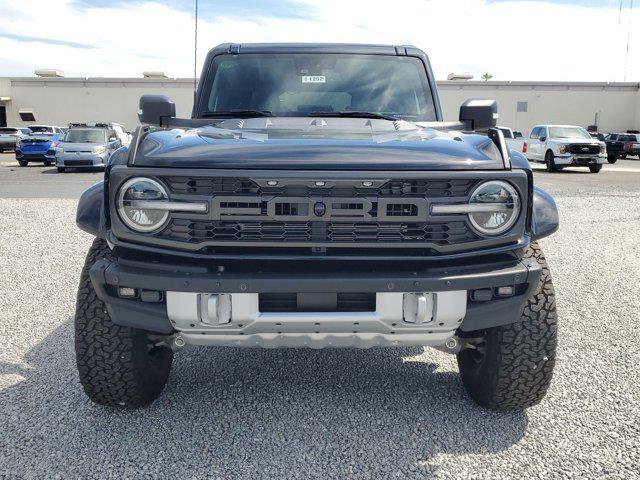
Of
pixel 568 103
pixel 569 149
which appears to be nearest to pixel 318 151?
pixel 569 149

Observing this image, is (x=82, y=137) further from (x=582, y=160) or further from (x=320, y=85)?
(x=320, y=85)

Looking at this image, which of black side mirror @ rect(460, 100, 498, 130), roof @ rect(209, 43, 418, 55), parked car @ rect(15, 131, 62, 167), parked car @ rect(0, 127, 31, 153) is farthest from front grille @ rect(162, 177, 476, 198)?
parked car @ rect(0, 127, 31, 153)

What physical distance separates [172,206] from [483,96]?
44.0 metres

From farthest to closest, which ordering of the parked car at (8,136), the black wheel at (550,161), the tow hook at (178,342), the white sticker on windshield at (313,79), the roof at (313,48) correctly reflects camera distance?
the parked car at (8,136) < the black wheel at (550,161) < the roof at (313,48) < the white sticker on windshield at (313,79) < the tow hook at (178,342)

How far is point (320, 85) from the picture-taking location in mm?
4281

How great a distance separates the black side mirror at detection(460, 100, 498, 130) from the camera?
3.90m

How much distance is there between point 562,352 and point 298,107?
2.33 m

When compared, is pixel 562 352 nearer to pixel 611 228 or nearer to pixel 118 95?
pixel 611 228

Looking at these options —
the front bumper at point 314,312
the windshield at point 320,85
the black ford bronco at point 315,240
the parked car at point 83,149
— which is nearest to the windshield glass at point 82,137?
the parked car at point 83,149

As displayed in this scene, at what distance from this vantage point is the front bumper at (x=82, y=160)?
20.5m

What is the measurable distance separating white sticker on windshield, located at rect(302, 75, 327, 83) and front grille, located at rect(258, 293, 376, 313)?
209 centimetres

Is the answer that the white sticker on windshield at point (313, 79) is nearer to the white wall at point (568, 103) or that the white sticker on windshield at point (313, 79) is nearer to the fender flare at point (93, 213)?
the fender flare at point (93, 213)

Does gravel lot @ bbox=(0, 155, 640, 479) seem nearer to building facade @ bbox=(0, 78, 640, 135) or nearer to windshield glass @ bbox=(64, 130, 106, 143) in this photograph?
windshield glass @ bbox=(64, 130, 106, 143)

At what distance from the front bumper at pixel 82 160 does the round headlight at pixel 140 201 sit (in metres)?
19.0
